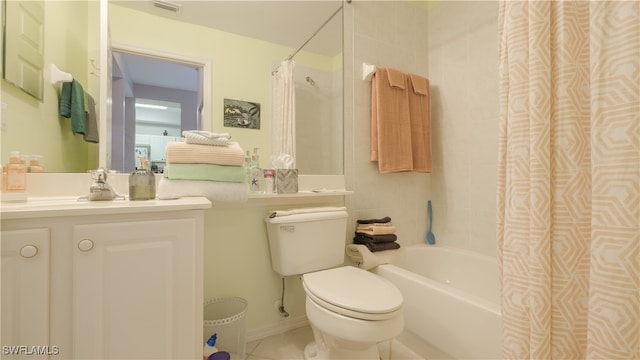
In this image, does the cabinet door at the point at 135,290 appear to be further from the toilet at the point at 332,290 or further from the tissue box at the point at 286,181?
the tissue box at the point at 286,181

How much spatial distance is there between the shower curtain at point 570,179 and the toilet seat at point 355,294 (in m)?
0.39

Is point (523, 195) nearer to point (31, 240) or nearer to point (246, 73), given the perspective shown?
point (31, 240)

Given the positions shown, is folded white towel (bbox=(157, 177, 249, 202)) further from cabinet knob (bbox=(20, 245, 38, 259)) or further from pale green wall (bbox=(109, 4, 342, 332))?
cabinet knob (bbox=(20, 245, 38, 259))

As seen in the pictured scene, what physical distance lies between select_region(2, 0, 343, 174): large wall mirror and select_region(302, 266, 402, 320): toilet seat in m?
0.70

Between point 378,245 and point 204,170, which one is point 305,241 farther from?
point 204,170

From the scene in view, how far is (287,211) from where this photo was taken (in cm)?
143

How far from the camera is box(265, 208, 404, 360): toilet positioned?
99 centimetres

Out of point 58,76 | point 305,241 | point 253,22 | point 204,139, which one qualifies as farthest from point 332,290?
point 253,22

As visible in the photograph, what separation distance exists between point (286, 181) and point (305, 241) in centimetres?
34

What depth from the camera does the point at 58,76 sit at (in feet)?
3.62

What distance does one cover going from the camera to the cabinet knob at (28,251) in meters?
0.65

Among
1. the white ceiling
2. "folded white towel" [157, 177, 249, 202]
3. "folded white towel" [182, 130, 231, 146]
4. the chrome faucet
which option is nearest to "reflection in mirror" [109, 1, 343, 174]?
the white ceiling

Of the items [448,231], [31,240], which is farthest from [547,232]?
[448,231]

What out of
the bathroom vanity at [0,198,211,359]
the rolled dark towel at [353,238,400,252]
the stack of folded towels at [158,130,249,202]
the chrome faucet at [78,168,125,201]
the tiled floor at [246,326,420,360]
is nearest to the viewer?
the bathroom vanity at [0,198,211,359]
